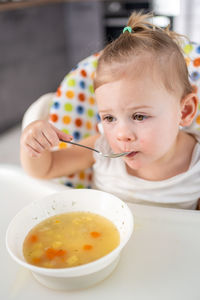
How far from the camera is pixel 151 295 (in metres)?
0.56

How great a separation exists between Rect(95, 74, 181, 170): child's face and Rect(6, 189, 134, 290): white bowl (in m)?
0.16

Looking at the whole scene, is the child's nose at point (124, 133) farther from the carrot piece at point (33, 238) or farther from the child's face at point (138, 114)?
the carrot piece at point (33, 238)

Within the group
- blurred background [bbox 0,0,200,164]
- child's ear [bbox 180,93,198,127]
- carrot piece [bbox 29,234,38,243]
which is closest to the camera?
carrot piece [bbox 29,234,38,243]

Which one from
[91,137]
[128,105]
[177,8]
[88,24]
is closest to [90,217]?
[128,105]

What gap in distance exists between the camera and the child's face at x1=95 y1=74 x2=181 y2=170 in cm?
77

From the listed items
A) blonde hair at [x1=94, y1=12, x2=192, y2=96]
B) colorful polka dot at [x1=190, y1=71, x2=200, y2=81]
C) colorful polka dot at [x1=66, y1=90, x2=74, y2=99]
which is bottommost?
colorful polka dot at [x1=66, y1=90, x2=74, y2=99]

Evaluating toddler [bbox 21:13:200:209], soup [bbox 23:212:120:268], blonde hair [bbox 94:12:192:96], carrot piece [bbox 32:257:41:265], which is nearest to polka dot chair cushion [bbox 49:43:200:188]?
toddler [bbox 21:13:200:209]

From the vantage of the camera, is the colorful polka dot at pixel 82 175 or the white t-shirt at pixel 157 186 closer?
the white t-shirt at pixel 157 186

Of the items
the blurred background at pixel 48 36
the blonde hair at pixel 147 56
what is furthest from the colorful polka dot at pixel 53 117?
the blurred background at pixel 48 36

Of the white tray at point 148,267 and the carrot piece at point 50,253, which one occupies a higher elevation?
the carrot piece at point 50,253

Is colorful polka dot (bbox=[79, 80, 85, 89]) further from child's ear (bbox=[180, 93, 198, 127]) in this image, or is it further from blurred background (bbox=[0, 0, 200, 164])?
blurred background (bbox=[0, 0, 200, 164])

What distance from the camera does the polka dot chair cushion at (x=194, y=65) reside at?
41.7 inches

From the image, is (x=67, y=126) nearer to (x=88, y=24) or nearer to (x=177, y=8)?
(x=177, y=8)

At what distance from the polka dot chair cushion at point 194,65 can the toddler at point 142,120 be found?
0.11 meters
